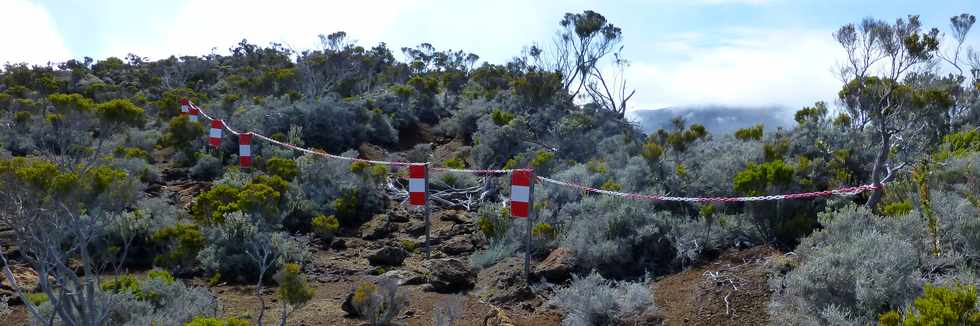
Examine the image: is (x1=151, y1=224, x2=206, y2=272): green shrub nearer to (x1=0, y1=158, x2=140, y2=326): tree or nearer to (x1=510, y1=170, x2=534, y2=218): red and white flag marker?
(x1=0, y1=158, x2=140, y2=326): tree

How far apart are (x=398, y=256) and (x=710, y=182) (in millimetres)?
3500

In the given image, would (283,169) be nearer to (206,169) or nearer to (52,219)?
(206,169)

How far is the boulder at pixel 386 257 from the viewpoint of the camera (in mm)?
7852

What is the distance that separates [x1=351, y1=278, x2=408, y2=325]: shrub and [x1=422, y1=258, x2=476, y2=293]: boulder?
3.45ft

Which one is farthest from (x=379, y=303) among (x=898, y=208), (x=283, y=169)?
(x=283, y=169)

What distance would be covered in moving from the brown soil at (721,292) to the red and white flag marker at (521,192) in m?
1.37

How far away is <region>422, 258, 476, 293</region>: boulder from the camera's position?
6.70 meters

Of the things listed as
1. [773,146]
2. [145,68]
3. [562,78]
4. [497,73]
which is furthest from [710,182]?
[145,68]

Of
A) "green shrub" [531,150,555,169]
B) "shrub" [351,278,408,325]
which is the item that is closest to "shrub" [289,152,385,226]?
"green shrub" [531,150,555,169]

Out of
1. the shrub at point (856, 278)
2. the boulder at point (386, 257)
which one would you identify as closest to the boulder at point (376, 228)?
the boulder at point (386, 257)

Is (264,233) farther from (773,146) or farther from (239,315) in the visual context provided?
(773,146)

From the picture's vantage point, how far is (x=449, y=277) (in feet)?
22.0

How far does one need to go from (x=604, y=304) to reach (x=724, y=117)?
28.9ft

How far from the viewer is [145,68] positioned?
113ft
